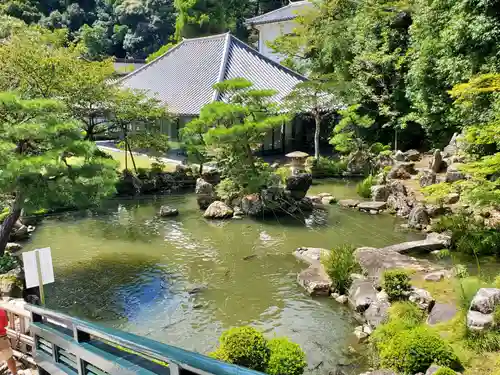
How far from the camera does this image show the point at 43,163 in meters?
9.01

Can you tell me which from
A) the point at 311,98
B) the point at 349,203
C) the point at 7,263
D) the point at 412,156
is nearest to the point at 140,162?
the point at 311,98

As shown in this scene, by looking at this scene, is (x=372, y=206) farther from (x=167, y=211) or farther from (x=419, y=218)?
(x=167, y=211)

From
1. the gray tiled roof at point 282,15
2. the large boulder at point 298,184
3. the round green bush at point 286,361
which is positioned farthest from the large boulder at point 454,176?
the gray tiled roof at point 282,15

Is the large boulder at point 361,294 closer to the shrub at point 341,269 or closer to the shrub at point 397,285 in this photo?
the shrub at point 341,269

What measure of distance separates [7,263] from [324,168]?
14807 millimetres

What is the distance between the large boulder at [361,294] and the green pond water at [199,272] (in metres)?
0.25

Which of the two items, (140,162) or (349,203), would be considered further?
(140,162)

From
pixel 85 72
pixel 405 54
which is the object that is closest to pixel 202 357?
pixel 85 72

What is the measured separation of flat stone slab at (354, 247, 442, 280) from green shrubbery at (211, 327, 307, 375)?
3.69 metres

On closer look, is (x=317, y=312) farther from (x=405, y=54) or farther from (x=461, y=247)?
(x=405, y=54)

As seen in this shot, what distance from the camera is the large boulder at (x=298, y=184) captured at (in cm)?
1573

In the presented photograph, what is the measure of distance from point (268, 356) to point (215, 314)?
2.83m

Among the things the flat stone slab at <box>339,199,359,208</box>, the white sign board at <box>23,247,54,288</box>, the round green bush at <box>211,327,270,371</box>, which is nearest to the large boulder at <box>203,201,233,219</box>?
the flat stone slab at <box>339,199,359,208</box>

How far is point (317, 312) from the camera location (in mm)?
8883
